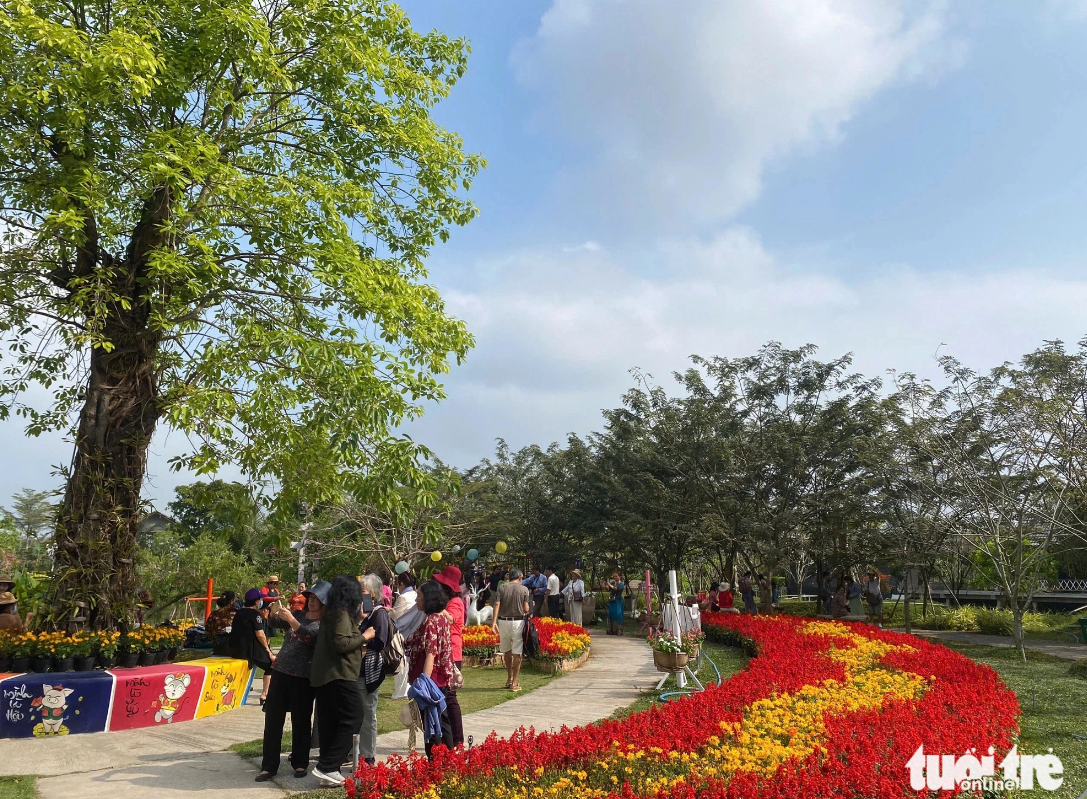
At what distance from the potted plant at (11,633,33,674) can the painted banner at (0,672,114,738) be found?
0.66 metres

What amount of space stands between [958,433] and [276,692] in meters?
16.4

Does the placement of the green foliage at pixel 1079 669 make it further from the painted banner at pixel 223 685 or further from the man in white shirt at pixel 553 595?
the painted banner at pixel 223 685

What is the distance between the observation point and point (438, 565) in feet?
91.7

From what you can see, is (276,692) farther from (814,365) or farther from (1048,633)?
(1048,633)

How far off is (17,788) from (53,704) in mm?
2037


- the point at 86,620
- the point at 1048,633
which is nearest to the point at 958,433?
the point at 1048,633

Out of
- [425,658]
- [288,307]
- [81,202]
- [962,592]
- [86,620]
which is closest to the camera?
[425,658]

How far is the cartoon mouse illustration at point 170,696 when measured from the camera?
7.97 meters

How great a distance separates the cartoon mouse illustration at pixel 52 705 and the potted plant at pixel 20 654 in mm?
937

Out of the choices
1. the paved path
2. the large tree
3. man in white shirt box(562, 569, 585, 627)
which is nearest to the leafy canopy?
the large tree

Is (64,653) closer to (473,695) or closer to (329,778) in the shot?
(329,778)

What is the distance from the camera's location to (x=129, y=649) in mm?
8789

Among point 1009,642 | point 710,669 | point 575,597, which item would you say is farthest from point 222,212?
point 1009,642

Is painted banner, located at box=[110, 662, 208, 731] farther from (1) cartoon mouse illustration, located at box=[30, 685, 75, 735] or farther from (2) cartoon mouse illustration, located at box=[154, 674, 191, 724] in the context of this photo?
(1) cartoon mouse illustration, located at box=[30, 685, 75, 735]
